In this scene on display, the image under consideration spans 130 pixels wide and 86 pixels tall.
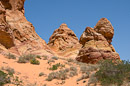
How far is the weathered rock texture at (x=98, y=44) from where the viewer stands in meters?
18.6

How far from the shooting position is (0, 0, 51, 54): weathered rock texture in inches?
702

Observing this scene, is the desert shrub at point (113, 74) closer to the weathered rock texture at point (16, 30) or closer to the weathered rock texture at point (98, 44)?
the weathered rock texture at point (98, 44)

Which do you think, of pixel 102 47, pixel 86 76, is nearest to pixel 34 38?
pixel 102 47

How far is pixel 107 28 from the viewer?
23016 millimetres

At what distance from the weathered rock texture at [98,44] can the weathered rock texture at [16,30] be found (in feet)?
21.2

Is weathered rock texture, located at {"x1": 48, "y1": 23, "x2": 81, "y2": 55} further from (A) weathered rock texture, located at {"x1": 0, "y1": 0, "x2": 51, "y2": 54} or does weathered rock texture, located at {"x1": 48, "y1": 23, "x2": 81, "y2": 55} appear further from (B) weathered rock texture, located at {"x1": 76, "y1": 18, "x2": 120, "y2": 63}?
(A) weathered rock texture, located at {"x1": 0, "y1": 0, "x2": 51, "y2": 54}

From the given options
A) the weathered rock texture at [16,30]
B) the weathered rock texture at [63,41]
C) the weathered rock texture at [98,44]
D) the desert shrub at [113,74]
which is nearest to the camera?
the desert shrub at [113,74]

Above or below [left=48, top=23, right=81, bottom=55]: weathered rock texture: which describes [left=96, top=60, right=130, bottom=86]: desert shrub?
below

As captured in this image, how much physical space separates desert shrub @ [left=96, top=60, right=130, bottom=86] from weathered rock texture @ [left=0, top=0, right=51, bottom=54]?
12710mm

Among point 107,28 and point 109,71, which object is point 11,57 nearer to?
point 109,71

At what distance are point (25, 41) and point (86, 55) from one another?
9.48 meters

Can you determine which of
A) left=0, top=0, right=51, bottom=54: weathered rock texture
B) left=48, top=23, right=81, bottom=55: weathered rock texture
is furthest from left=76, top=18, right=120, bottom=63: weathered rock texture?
left=48, top=23, right=81, bottom=55: weathered rock texture

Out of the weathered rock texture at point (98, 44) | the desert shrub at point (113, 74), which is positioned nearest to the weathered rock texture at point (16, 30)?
the weathered rock texture at point (98, 44)

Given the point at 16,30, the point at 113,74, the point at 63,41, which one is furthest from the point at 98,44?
the point at 63,41
